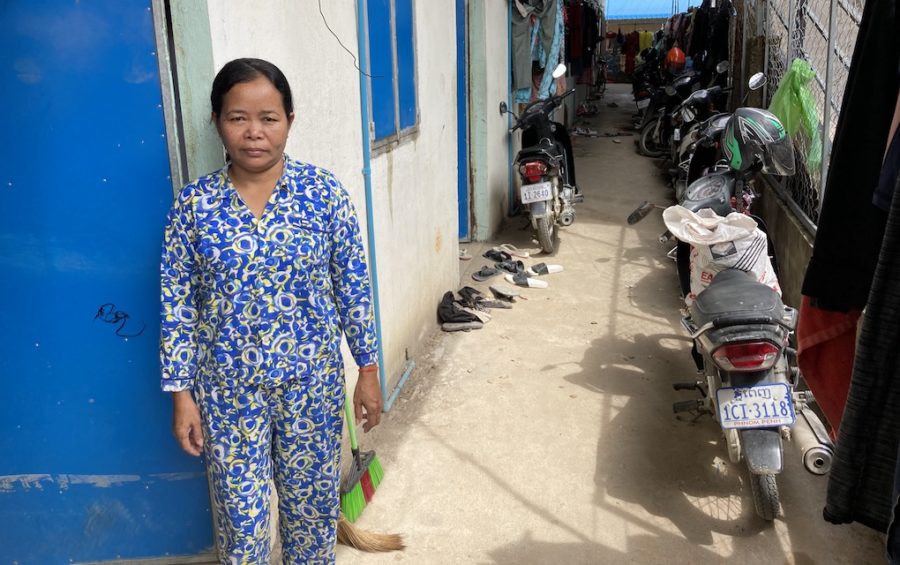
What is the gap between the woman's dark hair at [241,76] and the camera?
1967 mm

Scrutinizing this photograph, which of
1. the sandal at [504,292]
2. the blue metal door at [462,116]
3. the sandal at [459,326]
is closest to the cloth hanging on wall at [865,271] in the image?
the sandal at [459,326]

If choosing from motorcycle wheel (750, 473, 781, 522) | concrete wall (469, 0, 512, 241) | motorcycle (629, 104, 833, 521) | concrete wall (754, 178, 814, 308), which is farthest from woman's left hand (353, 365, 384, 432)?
concrete wall (469, 0, 512, 241)

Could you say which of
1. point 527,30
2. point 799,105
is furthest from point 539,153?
point 799,105

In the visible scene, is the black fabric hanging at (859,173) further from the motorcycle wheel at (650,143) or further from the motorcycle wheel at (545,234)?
the motorcycle wheel at (650,143)

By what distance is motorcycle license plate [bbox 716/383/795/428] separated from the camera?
9.55 ft

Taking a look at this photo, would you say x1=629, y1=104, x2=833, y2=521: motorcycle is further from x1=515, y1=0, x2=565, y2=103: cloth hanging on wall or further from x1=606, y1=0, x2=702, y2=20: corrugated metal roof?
x1=606, y1=0, x2=702, y2=20: corrugated metal roof

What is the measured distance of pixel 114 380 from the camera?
2512 mm

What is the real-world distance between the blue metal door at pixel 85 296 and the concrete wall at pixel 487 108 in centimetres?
487

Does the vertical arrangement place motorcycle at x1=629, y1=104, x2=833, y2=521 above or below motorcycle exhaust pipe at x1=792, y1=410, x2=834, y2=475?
above

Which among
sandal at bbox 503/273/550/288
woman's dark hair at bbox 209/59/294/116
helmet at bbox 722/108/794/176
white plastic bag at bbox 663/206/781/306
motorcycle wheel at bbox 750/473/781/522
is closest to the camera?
woman's dark hair at bbox 209/59/294/116

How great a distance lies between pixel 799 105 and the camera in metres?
5.33

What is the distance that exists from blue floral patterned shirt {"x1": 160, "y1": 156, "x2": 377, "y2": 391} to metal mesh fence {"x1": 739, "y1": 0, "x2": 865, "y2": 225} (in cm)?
313

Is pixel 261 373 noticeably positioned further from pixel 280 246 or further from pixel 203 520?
pixel 203 520

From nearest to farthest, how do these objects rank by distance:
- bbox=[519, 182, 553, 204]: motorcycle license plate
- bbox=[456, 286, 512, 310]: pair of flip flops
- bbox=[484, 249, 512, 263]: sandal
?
bbox=[456, 286, 512, 310]: pair of flip flops
bbox=[519, 182, 553, 204]: motorcycle license plate
bbox=[484, 249, 512, 263]: sandal
